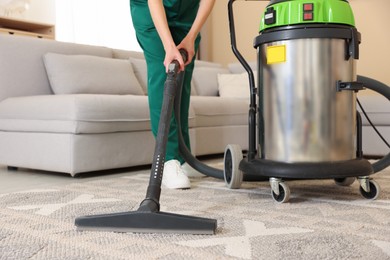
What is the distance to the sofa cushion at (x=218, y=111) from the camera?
8.94ft

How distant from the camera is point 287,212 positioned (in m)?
1.27

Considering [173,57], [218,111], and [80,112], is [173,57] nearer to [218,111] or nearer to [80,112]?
[80,112]

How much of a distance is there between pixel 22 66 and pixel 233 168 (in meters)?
1.43

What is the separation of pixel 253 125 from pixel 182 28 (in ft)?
1.76

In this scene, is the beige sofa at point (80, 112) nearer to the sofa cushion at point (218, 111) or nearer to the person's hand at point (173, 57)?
the sofa cushion at point (218, 111)

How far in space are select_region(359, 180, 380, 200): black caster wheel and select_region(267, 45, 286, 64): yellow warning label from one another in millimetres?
474

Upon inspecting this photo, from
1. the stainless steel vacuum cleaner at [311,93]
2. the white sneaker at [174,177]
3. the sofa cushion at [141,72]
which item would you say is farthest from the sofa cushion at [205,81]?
the stainless steel vacuum cleaner at [311,93]

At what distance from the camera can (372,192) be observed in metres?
1.45

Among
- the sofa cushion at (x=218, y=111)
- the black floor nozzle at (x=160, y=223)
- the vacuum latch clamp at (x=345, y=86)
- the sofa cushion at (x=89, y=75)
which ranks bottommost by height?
the black floor nozzle at (x=160, y=223)

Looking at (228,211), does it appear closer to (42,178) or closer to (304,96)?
(304,96)

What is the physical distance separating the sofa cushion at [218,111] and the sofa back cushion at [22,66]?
2.77ft

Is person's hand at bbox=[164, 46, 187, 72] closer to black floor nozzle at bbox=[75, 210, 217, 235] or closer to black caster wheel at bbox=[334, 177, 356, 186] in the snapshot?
black floor nozzle at bbox=[75, 210, 217, 235]

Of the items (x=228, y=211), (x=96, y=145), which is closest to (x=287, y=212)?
(x=228, y=211)

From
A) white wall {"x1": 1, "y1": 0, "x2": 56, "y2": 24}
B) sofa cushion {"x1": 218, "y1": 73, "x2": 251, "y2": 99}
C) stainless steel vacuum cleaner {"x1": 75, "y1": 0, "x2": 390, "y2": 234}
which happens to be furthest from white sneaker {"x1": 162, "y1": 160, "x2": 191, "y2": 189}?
white wall {"x1": 1, "y1": 0, "x2": 56, "y2": 24}
